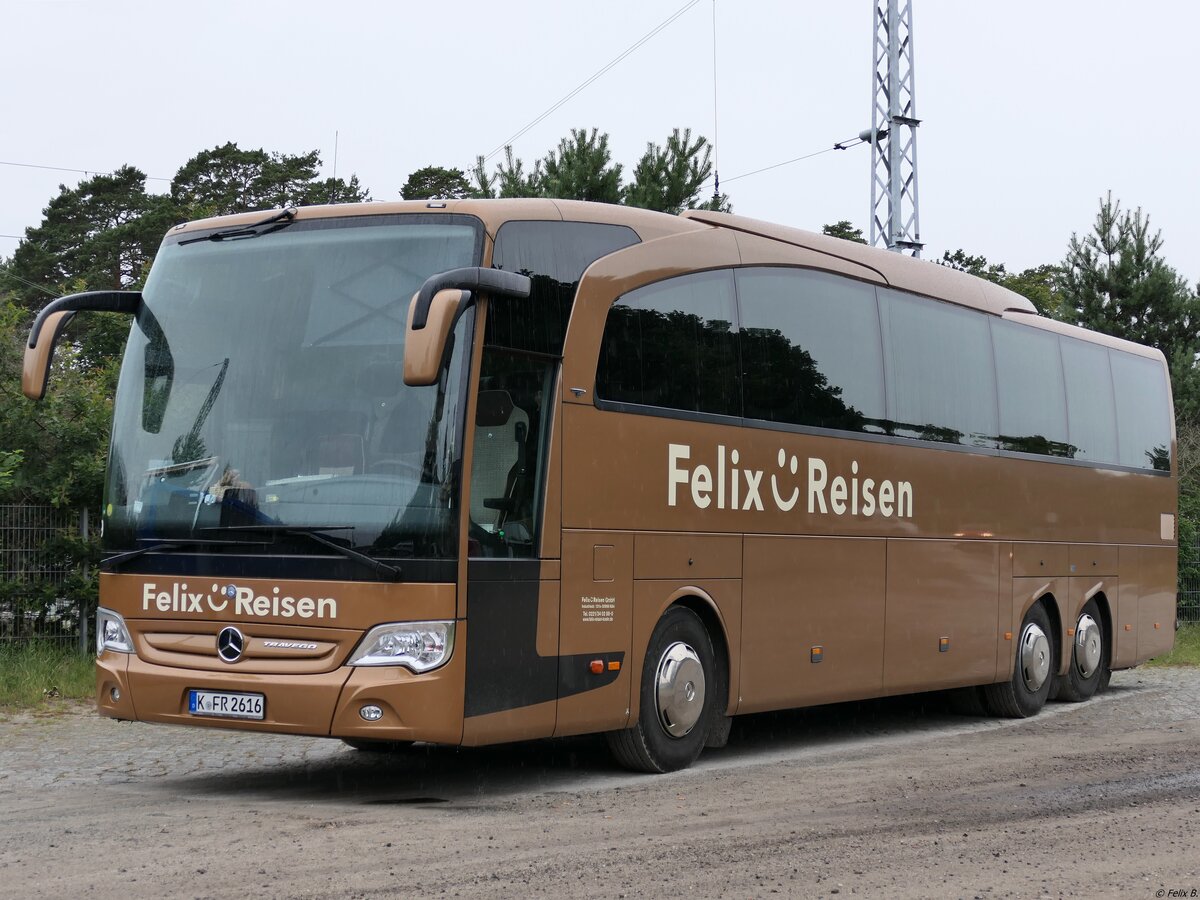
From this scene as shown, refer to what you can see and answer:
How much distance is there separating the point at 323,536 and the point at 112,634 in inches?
66.4

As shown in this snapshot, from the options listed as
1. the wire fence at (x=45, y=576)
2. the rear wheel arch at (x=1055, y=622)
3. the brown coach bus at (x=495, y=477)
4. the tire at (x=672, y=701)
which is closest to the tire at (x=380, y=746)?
the brown coach bus at (x=495, y=477)

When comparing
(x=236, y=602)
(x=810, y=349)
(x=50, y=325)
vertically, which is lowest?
(x=236, y=602)

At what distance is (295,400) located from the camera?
359 inches

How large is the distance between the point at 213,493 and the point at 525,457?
5.90ft

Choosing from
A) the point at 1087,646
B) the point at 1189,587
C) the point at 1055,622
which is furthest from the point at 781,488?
the point at 1189,587

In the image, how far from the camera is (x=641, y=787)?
9.84 meters

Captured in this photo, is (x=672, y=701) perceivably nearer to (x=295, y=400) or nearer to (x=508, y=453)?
(x=508, y=453)

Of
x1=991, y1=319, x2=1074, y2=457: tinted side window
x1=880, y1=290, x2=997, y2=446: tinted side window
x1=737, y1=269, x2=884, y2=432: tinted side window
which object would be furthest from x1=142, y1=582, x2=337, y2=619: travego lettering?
x1=991, y1=319, x2=1074, y2=457: tinted side window

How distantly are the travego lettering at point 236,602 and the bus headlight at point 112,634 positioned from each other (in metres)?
0.24

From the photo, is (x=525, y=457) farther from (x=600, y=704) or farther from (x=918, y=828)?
(x=918, y=828)

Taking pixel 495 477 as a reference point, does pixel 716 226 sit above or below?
above

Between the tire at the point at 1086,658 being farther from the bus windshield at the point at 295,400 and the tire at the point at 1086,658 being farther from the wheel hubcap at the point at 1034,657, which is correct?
the bus windshield at the point at 295,400

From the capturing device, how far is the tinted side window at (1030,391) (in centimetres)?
1524

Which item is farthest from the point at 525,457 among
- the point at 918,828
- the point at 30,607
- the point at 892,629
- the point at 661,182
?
the point at 661,182
